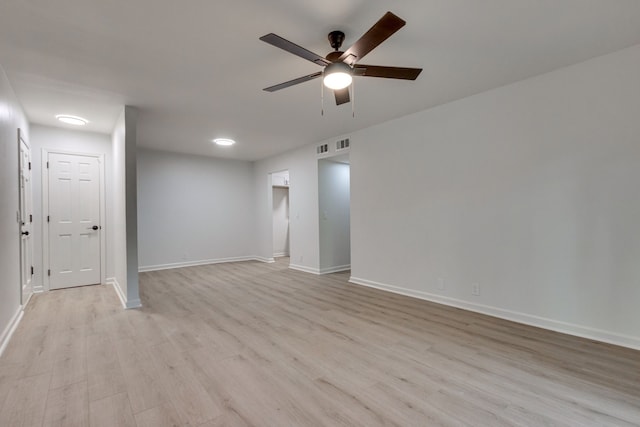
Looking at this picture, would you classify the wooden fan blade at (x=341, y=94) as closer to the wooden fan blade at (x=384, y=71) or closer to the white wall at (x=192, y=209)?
the wooden fan blade at (x=384, y=71)

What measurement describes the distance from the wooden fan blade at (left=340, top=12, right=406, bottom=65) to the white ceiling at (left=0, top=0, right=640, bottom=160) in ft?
0.79

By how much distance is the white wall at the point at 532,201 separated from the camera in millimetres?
2537

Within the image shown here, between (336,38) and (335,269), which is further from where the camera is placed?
(335,269)

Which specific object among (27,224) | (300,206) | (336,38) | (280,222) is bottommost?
(280,222)

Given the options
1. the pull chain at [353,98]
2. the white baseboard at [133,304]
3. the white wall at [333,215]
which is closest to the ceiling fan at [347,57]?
the pull chain at [353,98]

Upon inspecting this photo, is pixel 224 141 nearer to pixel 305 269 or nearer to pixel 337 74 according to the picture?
pixel 305 269

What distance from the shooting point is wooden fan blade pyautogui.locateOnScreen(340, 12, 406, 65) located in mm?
1689

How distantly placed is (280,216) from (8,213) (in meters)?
5.70

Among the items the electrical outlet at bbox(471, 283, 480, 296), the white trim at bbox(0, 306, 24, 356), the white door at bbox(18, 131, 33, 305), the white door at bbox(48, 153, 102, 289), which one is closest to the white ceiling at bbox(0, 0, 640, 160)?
the white door at bbox(18, 131, 33, 305)

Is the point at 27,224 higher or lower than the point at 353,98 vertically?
lower

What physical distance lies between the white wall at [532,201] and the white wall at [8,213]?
13.7 feet

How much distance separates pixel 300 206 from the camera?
6.10 metres

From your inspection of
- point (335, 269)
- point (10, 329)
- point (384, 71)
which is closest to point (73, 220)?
point (10, 329)

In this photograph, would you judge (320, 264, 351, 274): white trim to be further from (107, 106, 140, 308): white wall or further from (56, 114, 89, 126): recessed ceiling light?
(56, 114, 89, 126): recessed ceiling light
